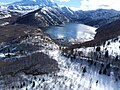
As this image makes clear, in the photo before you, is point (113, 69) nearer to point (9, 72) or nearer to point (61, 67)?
point (61, 67)

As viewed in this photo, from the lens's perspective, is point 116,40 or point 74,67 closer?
point 74,67

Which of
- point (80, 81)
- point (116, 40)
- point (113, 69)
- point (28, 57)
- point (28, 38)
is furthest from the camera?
point (28, 38)

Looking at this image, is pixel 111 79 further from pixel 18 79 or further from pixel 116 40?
pixel 116 40

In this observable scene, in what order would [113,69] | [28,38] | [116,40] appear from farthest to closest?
[28,38] < [116,40] < [113,69]

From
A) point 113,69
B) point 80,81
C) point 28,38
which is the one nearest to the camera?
point 80,81

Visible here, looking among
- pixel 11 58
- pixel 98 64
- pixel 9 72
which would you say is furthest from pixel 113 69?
pixel 11 58

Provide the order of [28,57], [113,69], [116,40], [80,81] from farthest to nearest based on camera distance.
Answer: [116,40]
[28,57]
[113,69]
[80,81]

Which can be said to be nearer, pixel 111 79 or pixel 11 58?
pixel 111 79

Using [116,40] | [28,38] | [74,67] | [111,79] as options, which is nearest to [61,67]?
[74,67]
